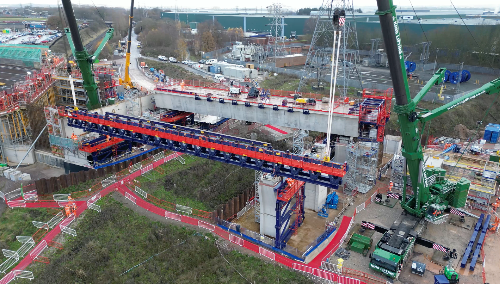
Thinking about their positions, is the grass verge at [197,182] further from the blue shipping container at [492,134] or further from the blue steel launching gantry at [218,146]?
the blue shipping container at [492,134]

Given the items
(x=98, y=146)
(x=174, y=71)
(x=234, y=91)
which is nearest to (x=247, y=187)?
(x=234, y=91)

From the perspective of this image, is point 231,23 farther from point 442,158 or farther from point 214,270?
point 214,270

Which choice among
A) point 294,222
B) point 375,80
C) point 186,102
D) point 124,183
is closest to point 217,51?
point 375,80

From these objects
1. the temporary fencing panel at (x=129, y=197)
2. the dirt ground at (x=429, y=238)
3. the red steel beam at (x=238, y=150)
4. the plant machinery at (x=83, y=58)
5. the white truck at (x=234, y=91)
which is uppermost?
the plant machinery at (x=83, y=58)

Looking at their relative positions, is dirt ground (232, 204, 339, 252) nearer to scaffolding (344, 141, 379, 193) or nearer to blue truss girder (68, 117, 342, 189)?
scaffolding (344, 141, 379, 193)

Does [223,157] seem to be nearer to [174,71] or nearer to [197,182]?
[197,182]

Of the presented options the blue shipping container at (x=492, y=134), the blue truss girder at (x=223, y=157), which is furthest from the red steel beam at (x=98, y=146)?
the blue shipping container at (x=492, y=134)
